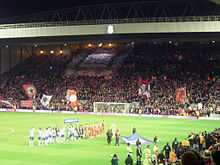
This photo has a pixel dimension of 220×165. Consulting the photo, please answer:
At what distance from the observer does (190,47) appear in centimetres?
6694

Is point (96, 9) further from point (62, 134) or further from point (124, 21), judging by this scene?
point (62, 134)

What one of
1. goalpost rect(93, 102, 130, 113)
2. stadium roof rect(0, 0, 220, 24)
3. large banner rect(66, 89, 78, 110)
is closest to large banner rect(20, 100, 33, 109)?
large banner rect(66, 89, 78, 110)

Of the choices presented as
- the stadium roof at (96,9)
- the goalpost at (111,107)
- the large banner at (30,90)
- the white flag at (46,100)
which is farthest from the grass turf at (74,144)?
the large banner at (30,90)

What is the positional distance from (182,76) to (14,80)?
81.5 ft

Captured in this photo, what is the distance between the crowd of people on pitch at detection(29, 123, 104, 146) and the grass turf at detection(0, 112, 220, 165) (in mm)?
620

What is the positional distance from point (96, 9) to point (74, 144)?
105 feet

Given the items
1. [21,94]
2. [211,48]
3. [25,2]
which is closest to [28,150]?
[25,2]

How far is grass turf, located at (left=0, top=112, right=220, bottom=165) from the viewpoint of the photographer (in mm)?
24891

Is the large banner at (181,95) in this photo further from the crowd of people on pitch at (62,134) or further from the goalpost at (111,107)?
the crowd of people on pitch at (62,134)

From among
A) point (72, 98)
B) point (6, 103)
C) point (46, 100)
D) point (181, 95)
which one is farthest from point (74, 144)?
point (6, 103)

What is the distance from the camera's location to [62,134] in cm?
3170

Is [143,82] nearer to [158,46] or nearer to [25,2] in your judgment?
[158,46]

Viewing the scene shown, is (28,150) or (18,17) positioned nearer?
(28,150)

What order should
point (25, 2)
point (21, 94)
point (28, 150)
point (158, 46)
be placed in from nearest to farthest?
point (28, 150) < point (25, 2) < point (21, 94) < point (158, 46)
